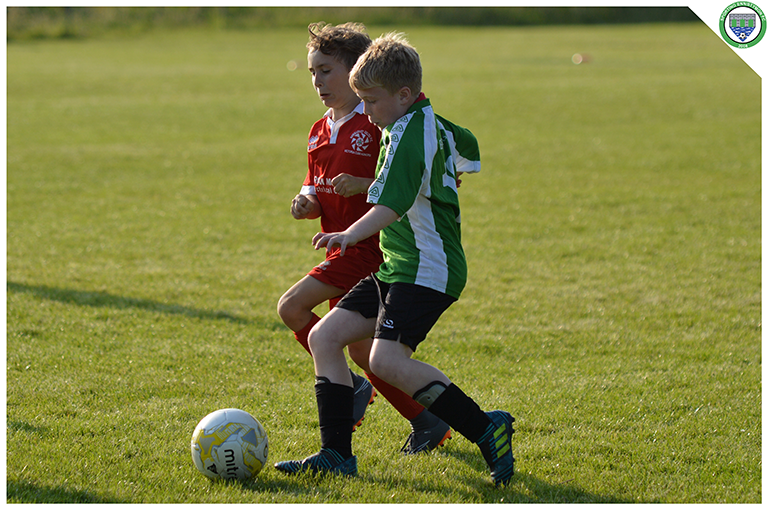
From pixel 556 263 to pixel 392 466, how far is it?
419cm

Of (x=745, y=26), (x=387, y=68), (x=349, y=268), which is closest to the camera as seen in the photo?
(x=387, y=68)

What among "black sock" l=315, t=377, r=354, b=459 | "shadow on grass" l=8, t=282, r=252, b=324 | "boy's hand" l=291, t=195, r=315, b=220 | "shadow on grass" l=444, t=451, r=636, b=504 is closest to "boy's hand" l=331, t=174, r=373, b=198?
"boy's hand" l=291, t=195, r=315, b=220

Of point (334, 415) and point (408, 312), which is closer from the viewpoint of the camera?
point (408, 312)

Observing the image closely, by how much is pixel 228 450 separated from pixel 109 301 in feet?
10.3

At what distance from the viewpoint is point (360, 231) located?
3.04 m

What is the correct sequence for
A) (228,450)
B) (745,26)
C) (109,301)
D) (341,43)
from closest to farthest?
(228,450) → (341,43) → (745,26) → (109,301)

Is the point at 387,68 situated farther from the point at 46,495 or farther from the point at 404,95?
the point at 46,495

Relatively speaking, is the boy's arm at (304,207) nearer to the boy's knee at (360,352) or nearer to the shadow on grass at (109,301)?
the boy's knee at (360,352)

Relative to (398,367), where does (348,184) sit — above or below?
above

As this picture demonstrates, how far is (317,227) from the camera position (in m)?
8.77

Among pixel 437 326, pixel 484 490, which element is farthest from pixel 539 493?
pixel 437 326

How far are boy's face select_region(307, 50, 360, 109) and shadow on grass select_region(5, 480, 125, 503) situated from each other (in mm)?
1922

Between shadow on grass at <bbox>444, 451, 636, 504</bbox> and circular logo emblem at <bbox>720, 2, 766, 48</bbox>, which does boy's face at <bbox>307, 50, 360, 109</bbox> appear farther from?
circular logo emblem at <bbox>720, 2, 766, 48</bbox>

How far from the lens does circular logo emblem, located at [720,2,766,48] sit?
14.2 feet
